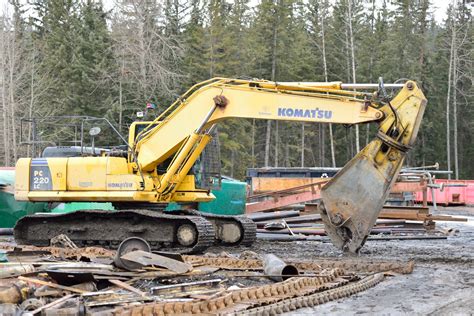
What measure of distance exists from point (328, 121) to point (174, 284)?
4.81 m

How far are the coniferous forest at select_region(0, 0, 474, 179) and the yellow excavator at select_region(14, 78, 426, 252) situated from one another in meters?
22.3

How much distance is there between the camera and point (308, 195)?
20000 mm

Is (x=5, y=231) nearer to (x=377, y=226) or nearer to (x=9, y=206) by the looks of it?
(x=9, y=206)

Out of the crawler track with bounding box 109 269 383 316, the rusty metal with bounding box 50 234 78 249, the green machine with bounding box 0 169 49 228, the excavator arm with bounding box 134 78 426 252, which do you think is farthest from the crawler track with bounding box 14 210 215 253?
the crawler track with bounding box 109 269 383 316

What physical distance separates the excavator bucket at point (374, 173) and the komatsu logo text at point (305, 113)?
1.01 meters

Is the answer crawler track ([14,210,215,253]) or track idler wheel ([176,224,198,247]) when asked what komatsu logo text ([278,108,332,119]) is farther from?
track idler wheel ([176,224,198,247])

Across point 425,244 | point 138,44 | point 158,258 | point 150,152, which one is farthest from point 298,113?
point 138,44

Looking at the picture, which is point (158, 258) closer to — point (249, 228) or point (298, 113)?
point (298, 113)

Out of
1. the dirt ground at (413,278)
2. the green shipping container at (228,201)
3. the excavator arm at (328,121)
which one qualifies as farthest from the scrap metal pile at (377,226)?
the excavator arm at (328,121)

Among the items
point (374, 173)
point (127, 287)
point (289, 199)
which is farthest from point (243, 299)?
point (289, 199)

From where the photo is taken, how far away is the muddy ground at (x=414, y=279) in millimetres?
8117

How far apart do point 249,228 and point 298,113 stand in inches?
126

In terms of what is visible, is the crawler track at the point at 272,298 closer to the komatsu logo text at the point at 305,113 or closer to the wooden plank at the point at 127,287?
the wooden plank at the point at 127,287

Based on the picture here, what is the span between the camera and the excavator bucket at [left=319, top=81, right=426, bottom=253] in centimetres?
1194
